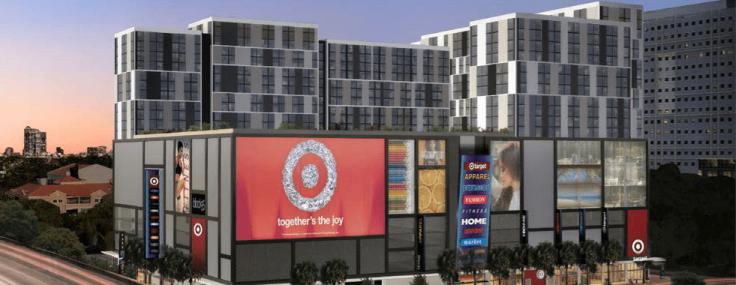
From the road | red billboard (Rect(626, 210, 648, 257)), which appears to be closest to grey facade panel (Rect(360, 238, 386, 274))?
the road

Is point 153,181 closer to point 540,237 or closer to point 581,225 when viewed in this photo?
point 540,237

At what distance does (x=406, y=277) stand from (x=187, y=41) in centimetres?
10252

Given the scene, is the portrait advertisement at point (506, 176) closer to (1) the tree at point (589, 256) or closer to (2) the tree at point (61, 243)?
(1) the tree at point (589, 256)

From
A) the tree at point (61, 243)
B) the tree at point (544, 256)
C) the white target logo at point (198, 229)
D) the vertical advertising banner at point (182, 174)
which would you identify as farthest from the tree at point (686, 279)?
the tree at point (61, 243)

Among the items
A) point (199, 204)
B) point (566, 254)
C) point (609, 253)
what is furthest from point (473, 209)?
point (199, 204)

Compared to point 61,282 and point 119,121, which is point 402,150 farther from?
point 119,121

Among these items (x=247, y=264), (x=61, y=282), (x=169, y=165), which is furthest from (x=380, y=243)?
(x=61, y=282)

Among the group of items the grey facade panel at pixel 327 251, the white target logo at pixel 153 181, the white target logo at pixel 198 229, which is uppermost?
the white target logo at pixel 153 181

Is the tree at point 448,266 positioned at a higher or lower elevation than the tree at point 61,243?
higher

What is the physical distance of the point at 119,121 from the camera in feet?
649

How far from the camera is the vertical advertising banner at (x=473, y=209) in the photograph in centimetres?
10600

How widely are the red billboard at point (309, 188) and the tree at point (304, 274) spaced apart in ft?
10.9

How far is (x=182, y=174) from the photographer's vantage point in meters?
105

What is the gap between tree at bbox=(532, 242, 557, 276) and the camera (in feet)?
362
